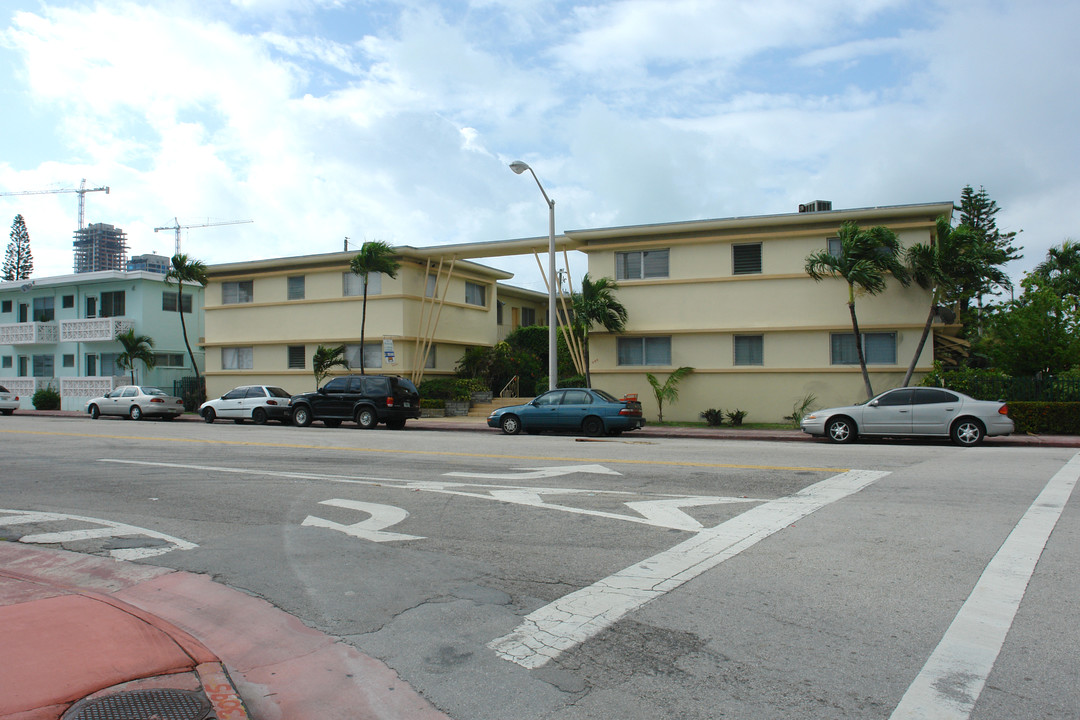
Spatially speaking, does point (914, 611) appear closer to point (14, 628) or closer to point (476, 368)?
point (14, 628)

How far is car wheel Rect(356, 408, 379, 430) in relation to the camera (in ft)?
82.5

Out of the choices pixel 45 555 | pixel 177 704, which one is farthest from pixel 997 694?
pixel 45 555

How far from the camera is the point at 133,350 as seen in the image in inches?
1479

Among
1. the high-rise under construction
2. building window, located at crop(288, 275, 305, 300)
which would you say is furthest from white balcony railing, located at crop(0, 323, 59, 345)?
the high-rise under construction

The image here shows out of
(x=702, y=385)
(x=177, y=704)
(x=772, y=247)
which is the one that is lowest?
(x=177, y=704)

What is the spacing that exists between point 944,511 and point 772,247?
17.0 metres

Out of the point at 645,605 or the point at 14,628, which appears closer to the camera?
the point at 14,628

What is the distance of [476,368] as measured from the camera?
34062mm

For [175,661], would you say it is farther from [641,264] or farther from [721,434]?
[641,264]

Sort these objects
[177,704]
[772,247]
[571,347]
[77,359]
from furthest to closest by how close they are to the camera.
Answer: [77,359] → [571,347] → [772,247] → [177,704]

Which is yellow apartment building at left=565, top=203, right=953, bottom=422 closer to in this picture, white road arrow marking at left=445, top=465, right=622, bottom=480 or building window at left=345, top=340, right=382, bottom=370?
building window at left=345, top=340, right=382, bottom=370

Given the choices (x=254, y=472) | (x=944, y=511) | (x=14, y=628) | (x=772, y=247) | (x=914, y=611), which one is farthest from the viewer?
(x=772, y=247)

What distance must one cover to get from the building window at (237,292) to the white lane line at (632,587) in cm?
2998

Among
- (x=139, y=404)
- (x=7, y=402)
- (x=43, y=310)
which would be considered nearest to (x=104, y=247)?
(x=43, y=310)
